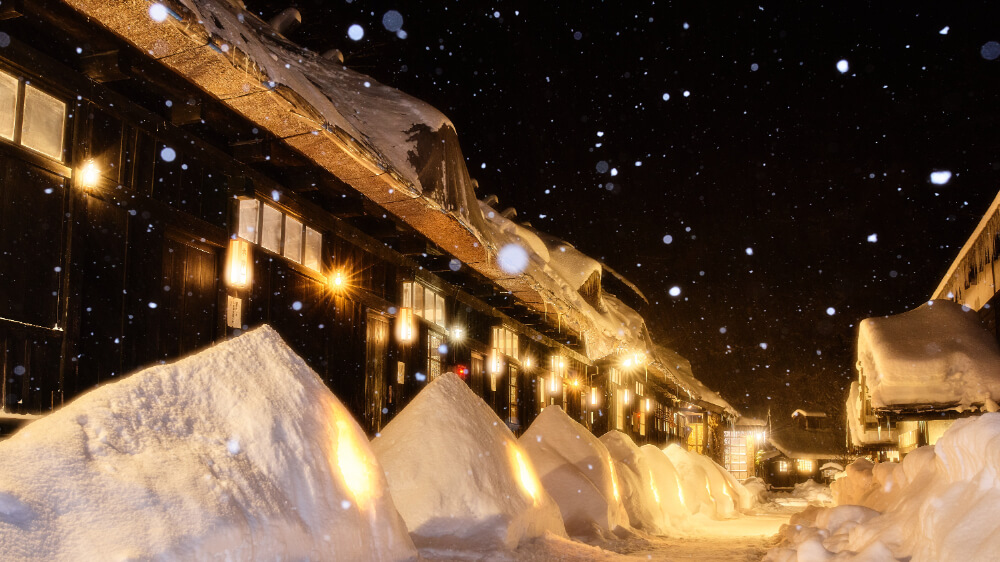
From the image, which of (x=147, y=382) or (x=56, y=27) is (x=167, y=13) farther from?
(x=147, y=382)

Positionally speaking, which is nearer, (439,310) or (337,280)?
(337,280)

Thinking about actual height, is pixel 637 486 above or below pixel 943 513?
below

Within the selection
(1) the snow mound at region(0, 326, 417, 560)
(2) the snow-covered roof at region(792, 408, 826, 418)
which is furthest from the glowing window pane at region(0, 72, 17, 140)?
(2) the snow-covered roof at region(792, 408, 826, 418)

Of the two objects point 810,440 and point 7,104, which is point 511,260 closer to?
point 7,104

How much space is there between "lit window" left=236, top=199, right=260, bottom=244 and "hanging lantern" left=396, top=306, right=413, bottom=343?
11.0 ft

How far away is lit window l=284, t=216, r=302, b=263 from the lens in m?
8.98

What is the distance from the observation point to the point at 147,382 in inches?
151

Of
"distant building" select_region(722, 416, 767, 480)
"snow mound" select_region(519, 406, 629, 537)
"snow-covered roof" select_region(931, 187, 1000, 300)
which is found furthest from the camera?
"distant building" select_region(722, 416, 767, 480)

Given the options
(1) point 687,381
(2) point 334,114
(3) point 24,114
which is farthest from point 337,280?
(1) point 687,381

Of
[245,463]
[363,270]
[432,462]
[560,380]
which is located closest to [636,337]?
[560,380]

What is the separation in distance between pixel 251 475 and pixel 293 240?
18.8ft

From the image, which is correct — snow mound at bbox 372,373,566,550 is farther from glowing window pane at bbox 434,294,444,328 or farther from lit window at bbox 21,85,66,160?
glowing window pane at bbox 434,294,444,328

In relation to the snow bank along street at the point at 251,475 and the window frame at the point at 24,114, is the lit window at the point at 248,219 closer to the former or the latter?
the window frame at the point at 24,114

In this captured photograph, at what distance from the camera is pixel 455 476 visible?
21.5ft
